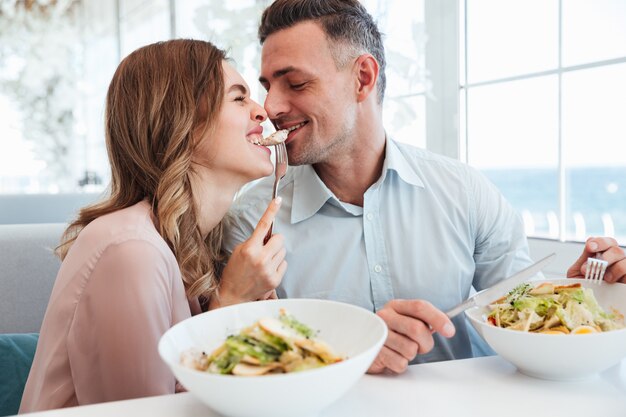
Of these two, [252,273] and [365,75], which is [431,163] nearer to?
[365,75]

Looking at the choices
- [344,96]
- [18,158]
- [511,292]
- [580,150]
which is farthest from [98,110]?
[511,292]

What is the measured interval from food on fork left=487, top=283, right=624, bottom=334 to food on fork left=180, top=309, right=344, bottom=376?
0.41 metres

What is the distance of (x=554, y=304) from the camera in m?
0.95

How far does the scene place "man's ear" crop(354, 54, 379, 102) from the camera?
1.82 meters

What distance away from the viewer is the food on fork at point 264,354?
0.66m

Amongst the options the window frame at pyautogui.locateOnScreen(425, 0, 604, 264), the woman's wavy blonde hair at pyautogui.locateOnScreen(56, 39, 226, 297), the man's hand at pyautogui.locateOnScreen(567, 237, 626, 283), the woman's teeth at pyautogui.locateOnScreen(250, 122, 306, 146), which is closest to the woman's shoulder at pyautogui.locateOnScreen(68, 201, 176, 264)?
the woman's wavy blonde hair at pyautogui.locateOnScreen(56, 39, 226, 297)

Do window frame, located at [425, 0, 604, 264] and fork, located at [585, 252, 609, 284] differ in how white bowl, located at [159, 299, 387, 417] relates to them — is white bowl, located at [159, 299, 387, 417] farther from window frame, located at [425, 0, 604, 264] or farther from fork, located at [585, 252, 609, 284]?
window frame, located at [425, 0, 604, 264]

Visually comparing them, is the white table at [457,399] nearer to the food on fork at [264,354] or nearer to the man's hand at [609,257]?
the food on fork at [264,354]

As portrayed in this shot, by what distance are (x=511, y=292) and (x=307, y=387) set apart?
0.59m

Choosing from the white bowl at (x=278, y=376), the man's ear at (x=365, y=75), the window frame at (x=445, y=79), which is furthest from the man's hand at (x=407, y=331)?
the window frame at (x=445, y=79)

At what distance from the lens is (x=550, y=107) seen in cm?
244

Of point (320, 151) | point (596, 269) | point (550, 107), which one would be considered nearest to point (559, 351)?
point (596, 269)

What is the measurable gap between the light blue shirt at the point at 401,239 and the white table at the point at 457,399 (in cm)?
68

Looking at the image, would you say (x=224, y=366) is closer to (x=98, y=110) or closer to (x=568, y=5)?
(x=568, y=5)
